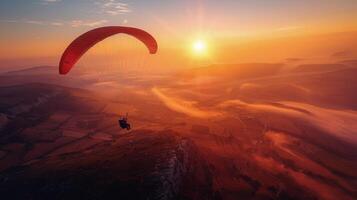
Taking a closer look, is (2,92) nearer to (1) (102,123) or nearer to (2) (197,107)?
(1) (102,123)

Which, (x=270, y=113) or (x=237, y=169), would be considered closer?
(x=237, y=169)

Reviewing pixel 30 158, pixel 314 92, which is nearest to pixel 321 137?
pixel 30 158

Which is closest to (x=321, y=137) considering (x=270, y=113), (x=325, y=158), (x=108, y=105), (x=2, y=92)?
(x=325, y=158)

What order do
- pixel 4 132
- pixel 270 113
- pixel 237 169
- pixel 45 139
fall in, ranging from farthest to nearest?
1. pixel 270 113
2. pixel 4 132
3. pixel 45 139
4. pixel 237 169

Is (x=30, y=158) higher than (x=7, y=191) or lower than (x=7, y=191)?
lower

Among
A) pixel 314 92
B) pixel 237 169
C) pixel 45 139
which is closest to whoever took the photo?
pixel 237 169

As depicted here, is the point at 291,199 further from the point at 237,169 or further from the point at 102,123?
the point at 102,123

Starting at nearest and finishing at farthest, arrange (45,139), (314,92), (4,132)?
(45,139) < (4,132) < (314,92)

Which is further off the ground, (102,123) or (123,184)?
(123,184)

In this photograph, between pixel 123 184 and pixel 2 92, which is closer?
pixel 123 184
